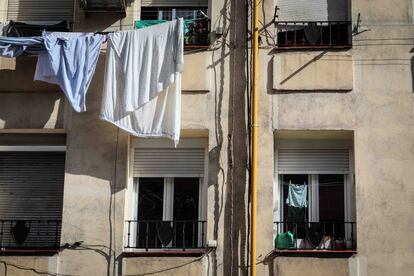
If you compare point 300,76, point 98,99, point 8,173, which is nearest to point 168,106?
point 98,99

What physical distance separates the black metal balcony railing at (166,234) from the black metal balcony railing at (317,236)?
1386mm

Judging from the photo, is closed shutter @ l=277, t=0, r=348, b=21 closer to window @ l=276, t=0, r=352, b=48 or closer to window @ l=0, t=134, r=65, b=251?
window @ l=276, t=0, r=352, b=48

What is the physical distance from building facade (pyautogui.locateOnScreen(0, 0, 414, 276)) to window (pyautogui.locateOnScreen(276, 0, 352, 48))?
26 millimetres

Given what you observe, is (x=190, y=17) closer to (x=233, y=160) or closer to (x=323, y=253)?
(x=233, y=160)

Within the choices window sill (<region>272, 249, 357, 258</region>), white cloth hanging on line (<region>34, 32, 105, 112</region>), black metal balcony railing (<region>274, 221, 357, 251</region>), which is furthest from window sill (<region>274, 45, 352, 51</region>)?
window sill (<region>272, 249, 357, 258</region>)

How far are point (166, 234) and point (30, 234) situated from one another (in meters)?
2.46

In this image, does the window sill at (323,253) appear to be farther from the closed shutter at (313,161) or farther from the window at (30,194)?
the window at (30,194)

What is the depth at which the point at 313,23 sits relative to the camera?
540 inches

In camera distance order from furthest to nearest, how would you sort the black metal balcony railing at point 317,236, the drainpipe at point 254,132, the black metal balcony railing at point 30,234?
the black metal balcony railing at point 30,234 → the black metal balcony railing at point 317,236 → the drainpipe at point 254,132

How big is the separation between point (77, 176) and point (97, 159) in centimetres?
45

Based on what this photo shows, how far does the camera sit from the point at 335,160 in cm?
1326

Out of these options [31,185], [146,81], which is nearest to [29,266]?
[31,185]

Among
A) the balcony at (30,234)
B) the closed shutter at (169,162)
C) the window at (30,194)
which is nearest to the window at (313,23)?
the closed shutter at (169,162)

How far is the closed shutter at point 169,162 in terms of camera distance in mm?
13328
